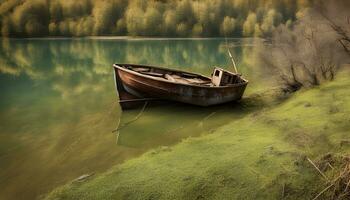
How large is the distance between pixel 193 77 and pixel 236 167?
37.7 feet

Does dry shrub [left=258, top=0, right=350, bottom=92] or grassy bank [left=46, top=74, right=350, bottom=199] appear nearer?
grassy bank [left=46, top=74, right=350, bottom=199]

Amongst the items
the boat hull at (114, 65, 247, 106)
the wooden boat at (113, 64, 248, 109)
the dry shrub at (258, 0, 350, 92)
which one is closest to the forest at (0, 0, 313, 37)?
the dry shrub at (258, 0, 350, 92)

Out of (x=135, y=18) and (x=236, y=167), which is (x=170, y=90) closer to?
(x=236, y=167)

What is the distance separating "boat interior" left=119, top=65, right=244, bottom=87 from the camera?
59.6ft

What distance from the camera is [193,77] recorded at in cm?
2028

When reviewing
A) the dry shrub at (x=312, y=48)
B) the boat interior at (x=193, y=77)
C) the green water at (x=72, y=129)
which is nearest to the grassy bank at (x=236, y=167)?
the green water at (x=72, y=129)

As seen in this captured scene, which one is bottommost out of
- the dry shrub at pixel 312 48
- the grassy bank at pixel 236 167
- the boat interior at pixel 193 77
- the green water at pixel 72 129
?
the green water at pixel 72 129

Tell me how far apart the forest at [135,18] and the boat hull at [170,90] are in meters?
59.6

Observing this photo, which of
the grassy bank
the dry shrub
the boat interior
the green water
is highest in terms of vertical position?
the dry shrub

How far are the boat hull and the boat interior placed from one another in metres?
0.85

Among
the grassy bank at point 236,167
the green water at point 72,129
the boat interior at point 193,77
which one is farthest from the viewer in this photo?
the boat interior at point 193,77

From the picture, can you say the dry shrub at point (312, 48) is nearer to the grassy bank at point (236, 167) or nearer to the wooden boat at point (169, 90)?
the wooden boat at point (169, 90)

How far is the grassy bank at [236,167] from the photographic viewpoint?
8266mm

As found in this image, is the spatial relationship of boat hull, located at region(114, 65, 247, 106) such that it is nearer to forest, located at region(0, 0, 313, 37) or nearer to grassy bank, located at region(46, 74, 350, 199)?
grassy bank, located at region(46, 74, 350, 199)
